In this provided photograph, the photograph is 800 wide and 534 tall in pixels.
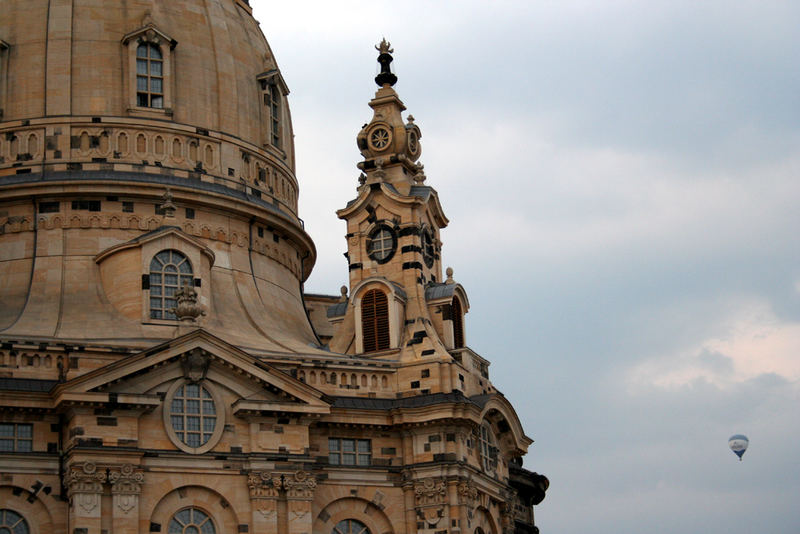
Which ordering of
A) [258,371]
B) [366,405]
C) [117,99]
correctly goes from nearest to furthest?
[258,371], [366,405], [117,99]

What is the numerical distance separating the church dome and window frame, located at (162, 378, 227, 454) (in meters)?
2.43

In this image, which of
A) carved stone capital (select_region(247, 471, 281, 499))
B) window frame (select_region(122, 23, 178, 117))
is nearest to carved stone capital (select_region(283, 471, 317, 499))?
carved stone capital (select_region(247, 471, 281, 499))

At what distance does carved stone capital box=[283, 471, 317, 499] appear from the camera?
53688 mm

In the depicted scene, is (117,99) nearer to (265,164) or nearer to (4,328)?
(265,164)

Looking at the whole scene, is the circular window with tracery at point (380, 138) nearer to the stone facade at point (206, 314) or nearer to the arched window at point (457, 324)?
the stone facade at point (206, 314)

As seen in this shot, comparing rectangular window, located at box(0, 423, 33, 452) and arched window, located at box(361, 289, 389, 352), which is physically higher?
arched window, located at box(361, 289, 389, 352)

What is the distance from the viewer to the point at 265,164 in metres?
65.4

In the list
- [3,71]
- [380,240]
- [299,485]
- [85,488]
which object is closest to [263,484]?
[299,485]

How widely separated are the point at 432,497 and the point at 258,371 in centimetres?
816

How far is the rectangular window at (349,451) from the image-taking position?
2234 inches

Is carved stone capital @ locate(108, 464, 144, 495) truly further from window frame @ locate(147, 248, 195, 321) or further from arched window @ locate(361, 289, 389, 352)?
arched window @ locate(361, 289, 389, 352)

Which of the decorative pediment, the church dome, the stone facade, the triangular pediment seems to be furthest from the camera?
the decorative pediment

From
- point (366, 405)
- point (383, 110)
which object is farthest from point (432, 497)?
point (383, 110)

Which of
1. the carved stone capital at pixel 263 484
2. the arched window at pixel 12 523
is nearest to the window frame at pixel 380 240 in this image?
the carved stone capital at pixel 263 484
